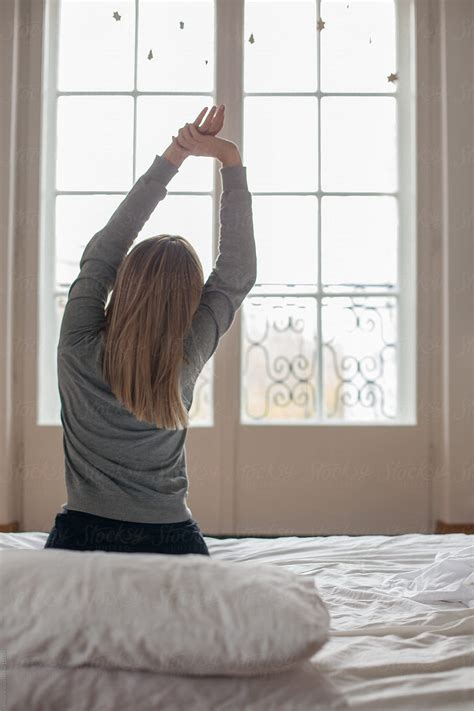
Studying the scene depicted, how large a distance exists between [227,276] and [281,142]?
2248mm

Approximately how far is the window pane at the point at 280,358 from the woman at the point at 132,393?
207cm

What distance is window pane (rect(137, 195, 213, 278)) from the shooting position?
11.1ft

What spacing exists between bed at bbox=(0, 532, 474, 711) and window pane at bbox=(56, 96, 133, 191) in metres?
2.27

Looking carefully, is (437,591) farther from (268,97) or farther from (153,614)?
(268,97)

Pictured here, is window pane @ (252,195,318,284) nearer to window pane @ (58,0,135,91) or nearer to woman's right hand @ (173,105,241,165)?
window pane @ (58,0,135,91)

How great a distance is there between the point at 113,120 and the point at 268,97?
0.75 meters

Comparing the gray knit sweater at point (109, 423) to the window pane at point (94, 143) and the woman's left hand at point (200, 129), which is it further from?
the window pane at point (94, 143)

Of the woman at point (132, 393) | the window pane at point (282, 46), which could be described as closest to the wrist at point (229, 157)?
the woman at point (132, 393)

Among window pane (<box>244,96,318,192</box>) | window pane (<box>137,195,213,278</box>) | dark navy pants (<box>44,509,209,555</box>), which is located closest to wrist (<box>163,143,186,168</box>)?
dark navy pants (<box>44,509,209,555</box>)

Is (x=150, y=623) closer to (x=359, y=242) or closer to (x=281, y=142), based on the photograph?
(x=359, y=242)

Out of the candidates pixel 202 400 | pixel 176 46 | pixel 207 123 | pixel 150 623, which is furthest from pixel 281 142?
pixel 150 623

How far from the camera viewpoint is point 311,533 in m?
3.26

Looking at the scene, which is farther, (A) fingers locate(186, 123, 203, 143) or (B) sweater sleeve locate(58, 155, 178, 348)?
(A) fingers locate(186, 123, 203, 143)

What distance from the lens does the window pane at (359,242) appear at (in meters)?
3.42
